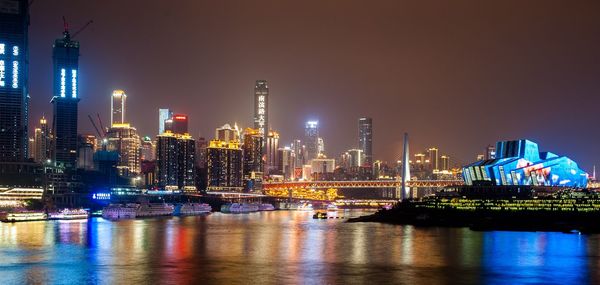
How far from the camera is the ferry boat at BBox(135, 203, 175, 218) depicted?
136250 millimetres

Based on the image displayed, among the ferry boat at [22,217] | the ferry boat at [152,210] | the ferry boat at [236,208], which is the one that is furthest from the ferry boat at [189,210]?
the ferry boat at [22,217]

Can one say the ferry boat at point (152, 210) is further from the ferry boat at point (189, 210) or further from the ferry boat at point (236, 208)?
the ferry boat at point (236, 208)

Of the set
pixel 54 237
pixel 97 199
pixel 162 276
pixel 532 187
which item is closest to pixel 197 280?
pixel 162 276

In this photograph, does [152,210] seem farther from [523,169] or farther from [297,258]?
[297,258]

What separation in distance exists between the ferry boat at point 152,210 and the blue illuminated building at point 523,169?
181ft

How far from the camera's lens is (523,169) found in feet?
400

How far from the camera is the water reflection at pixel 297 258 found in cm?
4462

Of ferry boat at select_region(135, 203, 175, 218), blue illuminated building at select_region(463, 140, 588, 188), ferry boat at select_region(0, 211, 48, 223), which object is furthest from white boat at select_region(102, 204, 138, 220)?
blue illuminated building at select_region(463, 140, 588, 188)

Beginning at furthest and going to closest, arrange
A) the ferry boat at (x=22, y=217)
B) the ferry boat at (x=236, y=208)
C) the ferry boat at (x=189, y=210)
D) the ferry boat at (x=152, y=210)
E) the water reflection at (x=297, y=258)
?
1. the ferry boat at (x=236, y=208)
2. the ferry boat at (x=189, y=210)
3. the ferry boat at (x=152, y=210)
4. the ferry boat at (x=22, y=217)
5. the water reflection at (x=297, y=258)

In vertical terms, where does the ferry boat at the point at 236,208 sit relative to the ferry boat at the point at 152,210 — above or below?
below

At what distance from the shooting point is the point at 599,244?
65.9m

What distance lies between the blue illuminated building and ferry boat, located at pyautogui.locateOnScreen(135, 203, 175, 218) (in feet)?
181

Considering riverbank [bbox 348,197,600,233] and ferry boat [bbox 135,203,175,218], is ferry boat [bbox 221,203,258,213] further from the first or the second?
riverbank [bbox 348,197,600,233]

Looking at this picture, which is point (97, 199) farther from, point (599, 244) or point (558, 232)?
point (599, 244)
